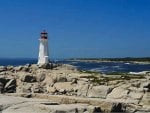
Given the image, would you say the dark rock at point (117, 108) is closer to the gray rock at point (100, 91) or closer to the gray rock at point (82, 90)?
the gray rock at point (100, 91)

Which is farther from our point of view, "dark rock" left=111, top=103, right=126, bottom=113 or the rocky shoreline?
"dark rock" left=111, top=103, right=126, bottom=113

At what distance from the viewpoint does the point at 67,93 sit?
38000mm

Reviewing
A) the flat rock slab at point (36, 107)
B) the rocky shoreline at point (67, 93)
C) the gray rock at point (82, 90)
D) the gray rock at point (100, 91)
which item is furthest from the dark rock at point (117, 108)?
the gray rock at point (82, 90)

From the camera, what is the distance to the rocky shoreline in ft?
87.5

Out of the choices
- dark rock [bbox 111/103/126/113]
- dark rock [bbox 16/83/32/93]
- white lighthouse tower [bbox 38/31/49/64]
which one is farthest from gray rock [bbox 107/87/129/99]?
white lighthouse tower [bbox 38/31/49/64]

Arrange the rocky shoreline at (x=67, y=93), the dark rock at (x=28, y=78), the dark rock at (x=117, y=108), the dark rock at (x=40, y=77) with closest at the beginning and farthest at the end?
the rocky shoreline at (x=67, y=93), the dark rock at (x=117, y=108), the dark rock at (x=28, y=78), the dark rock at (x=40, y=77)

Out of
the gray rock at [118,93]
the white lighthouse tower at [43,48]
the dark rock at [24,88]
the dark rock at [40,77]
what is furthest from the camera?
the white lighthouse tower at [43,48]

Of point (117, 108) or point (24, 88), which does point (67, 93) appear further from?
point (117, 108)

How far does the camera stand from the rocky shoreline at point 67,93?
2667 centimetres

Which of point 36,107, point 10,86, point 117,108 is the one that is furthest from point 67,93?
Answer: point 36,107

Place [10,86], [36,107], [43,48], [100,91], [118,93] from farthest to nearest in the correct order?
A: [43,48] < [10,86] < [100,91] < [118,93] < [36,107]

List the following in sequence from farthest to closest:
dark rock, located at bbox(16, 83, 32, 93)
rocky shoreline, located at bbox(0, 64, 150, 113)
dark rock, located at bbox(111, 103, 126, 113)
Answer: dark rock, located at bbox(16, 83, 32, 93) < dark rock, located at bbox(111, 103, 126, 113) < rocky shoreline, located at bbox(0, 64, 150, 113)

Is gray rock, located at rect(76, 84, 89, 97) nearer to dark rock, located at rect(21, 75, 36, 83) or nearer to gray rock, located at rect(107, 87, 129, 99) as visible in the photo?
gray rock, located at rect(107, 87, 129, 99)

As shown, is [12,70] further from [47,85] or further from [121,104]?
[121,104]
